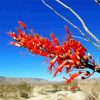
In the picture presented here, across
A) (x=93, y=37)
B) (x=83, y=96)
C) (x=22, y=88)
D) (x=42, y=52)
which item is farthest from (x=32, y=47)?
(x=22, y=88)

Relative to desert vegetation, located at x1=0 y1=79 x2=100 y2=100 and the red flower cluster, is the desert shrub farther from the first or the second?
the red flower cluster

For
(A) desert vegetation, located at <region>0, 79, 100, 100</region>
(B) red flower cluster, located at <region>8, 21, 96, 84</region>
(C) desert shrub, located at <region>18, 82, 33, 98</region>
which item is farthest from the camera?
(C) desert shrub, located at <region>18, 82, 33, 98</region>

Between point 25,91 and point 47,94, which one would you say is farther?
point 25,91

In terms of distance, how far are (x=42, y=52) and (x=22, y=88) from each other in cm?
4824

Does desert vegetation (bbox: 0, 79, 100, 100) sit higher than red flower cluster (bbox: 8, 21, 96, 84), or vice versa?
desert vegetation (bbox: 0, 79, 100, 100)

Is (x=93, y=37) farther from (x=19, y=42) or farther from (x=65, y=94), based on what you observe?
(x=65, y=94)

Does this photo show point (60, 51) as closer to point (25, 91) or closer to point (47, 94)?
point (47, 94)

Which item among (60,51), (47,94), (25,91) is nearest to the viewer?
(60,51)

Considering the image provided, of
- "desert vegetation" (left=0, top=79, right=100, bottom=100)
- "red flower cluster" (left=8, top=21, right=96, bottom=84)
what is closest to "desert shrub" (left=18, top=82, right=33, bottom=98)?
"desert vegetation" (left=0, top=79, right=100, bottom=100)

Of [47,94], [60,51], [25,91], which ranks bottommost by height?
[60,51]

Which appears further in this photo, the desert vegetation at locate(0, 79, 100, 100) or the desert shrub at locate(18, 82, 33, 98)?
the desert shrub at locate(18, 82, 33, 98)

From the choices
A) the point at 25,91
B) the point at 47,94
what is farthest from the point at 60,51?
the point at 25,91

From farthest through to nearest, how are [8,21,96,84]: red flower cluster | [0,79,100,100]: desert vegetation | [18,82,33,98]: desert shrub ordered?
[18,82,33,98]: desert shrub
[0,79,100,100]: desert vegetation
[8,21,96,84]: red flower cluster

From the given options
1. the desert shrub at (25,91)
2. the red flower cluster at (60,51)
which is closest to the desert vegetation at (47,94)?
the desert shrub at (25,91)
